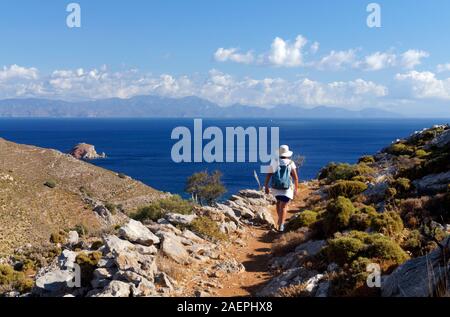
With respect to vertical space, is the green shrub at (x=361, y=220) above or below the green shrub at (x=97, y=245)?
above

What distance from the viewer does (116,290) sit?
31.8 feet

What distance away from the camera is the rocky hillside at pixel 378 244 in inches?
317

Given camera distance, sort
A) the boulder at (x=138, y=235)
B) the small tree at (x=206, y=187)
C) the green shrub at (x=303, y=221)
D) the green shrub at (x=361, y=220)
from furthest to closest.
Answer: the small tree at (x=206, y=187) < the green shrub at (x=303, y=221) < the green shrub at (x=361, y=220) < the boulder at (x=138, y=235)

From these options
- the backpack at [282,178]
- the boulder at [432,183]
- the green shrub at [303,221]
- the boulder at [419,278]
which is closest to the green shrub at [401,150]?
the boulder at [432,183]

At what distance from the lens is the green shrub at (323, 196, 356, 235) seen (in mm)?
14705

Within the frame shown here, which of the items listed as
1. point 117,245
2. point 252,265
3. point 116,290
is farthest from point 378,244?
point 117,245

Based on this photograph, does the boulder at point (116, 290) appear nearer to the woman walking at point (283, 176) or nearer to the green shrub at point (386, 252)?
the green shrub at point (386, 252)

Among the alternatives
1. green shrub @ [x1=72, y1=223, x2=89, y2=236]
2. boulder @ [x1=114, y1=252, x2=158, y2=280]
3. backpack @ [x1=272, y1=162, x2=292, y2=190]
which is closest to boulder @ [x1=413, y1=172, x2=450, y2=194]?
backpack @ [x1=272, y1=162, x2=292, y2=190]

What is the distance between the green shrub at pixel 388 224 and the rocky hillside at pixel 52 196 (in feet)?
115

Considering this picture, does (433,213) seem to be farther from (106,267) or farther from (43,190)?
(43,190)

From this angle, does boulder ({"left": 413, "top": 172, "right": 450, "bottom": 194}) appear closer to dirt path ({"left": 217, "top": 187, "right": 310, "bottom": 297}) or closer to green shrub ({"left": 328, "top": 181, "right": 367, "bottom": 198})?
green shrub ({"left": 328, "top": 181, "right": 367, "bottom": 198})
